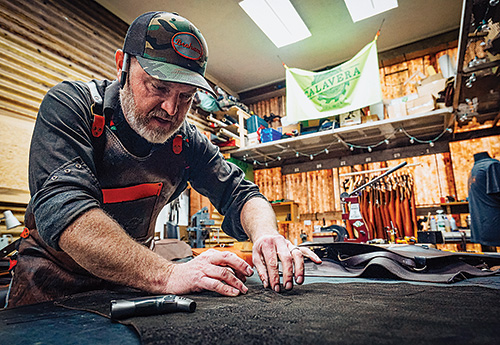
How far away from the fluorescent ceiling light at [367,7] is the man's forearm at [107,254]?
5599 mm

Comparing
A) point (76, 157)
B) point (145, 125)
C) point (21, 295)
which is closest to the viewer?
point (76, 157)

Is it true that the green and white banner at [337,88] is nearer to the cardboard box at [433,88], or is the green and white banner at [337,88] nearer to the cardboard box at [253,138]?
the cardboard box at [433,88]

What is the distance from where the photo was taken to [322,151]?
275 inches

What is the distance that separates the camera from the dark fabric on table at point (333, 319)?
453 millimetres

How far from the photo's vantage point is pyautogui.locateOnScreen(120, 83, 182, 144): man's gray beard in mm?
1313

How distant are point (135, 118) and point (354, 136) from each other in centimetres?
557

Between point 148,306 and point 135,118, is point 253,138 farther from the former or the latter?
point 148,306

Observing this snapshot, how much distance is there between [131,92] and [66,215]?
25.8 inches

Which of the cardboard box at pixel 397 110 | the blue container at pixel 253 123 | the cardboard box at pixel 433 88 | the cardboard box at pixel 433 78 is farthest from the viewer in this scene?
the blue container at pixel 253 123

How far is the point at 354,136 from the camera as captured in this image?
619 centimetres

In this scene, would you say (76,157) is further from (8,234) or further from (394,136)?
(394,136)

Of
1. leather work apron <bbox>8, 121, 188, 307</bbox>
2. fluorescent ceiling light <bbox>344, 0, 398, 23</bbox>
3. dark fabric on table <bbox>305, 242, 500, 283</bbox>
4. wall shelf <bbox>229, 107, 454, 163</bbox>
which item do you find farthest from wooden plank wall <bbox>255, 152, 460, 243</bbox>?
leather work apron <bbox>8, 121, 188, 307</bbox>

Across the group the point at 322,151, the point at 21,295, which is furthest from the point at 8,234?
the point at 322,151

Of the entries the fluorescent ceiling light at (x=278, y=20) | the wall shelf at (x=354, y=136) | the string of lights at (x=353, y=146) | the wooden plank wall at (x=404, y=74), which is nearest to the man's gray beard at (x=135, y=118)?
the fluorescent ceiling light at (x=278, y=20)
